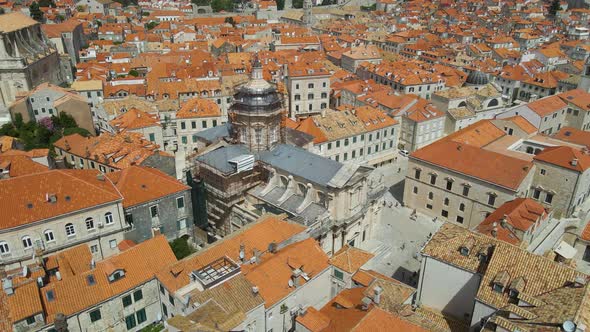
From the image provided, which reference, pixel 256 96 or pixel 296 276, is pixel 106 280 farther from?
pixel 256 96

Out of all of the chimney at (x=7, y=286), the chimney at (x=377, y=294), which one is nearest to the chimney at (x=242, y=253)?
the chimney at (x=377, y=294)

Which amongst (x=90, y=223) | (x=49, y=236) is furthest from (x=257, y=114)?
(x=49, y=236)

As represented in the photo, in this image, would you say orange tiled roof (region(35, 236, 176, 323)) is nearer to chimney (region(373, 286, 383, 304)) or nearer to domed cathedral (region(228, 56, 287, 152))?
domed cathedral (region(228, 56, 287, 152))

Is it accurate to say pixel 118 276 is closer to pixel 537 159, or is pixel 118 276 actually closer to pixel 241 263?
pixel 241 263

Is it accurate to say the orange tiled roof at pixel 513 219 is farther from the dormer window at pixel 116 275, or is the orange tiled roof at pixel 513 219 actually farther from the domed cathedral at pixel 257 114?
the dormer window at pixel 116 275

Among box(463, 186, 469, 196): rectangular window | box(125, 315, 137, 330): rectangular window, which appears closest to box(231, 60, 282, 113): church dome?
box(125, 315, 137, 330): rectangular window
